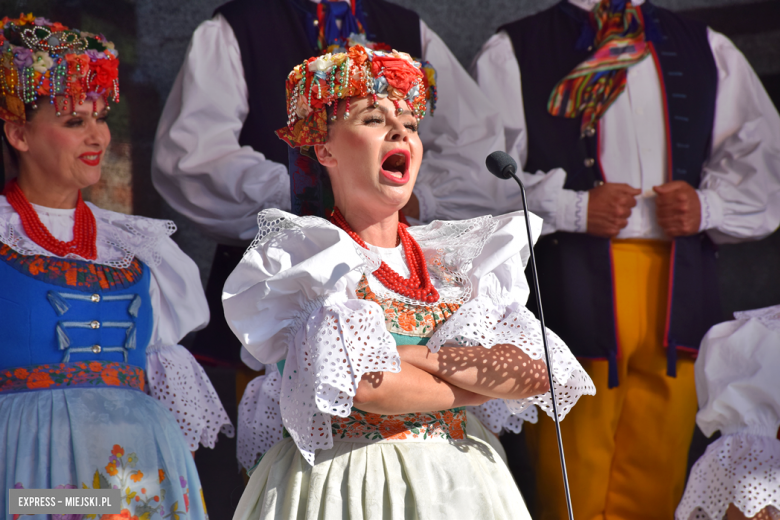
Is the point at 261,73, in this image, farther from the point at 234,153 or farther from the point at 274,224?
the point at 274,224

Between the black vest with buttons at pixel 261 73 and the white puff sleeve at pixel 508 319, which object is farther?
the black vest with buttons at pixel 261 73

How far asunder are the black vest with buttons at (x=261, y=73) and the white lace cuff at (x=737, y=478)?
1.34 m

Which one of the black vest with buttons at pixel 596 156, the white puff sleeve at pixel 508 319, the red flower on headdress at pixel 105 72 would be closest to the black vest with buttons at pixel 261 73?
the red flower on headdress at pixel 105 72

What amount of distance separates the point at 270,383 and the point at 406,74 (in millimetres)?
814

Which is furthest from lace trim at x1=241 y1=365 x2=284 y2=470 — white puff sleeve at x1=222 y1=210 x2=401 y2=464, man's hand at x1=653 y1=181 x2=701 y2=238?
man's hand at x1=653 y1=181 x2=701 y2=238

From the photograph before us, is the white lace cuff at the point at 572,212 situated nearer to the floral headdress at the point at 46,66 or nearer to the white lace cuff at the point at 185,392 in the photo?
the white lace cuff at the point at 185,392

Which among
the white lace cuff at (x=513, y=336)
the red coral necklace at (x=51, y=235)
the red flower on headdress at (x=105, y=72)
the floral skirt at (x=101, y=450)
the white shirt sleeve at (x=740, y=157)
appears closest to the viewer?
the white lace cuff at (x=513, y=336)

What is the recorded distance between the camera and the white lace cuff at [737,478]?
2.10 m

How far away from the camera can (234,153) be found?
8.84 feet

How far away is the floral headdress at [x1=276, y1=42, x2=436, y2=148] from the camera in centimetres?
166

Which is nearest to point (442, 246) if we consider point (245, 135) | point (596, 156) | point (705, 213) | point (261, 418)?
point (261, 418)

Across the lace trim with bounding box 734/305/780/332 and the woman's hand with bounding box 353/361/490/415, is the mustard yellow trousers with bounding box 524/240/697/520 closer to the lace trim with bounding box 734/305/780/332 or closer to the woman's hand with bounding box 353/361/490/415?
the lace trim with bounding box 734/305/780/332

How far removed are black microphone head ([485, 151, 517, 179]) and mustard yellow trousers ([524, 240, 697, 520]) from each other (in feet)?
4.73

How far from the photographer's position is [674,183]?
290 centimetres
